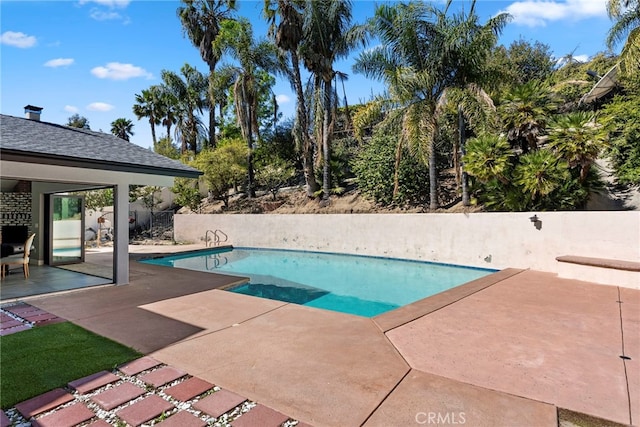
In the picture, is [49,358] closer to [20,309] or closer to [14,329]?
[14,329]

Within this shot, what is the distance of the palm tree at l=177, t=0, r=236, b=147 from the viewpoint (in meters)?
21.9

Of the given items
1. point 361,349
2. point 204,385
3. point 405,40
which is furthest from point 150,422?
point 405,40

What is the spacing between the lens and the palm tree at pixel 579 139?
29.7ft

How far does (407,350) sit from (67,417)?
3250 millimetres

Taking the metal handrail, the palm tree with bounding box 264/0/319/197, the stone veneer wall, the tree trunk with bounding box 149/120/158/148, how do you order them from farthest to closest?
the tree trunk with bounding box 149/120/158/148
the metal handrail
the palm tree with bounding box 264/0/319/197
the stone veneer wall

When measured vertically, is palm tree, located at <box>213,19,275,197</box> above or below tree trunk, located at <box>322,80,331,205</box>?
above

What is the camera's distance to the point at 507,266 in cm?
1034

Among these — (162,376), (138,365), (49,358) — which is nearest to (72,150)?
(49,358)

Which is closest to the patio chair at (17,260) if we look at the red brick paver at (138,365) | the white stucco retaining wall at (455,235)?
the red brick paver at (138,365)

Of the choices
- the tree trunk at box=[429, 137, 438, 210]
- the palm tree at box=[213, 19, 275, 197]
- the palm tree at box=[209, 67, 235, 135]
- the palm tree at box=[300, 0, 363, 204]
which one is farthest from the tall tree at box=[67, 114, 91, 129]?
the tree trunk at box=[429, 137, 438, 210]

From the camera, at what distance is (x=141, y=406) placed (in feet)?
9.39

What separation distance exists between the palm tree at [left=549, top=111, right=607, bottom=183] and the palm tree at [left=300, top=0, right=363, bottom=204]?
9.07 m

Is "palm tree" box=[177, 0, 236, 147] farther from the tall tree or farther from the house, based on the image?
the tall tree

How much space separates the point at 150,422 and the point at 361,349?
89.0 inches
